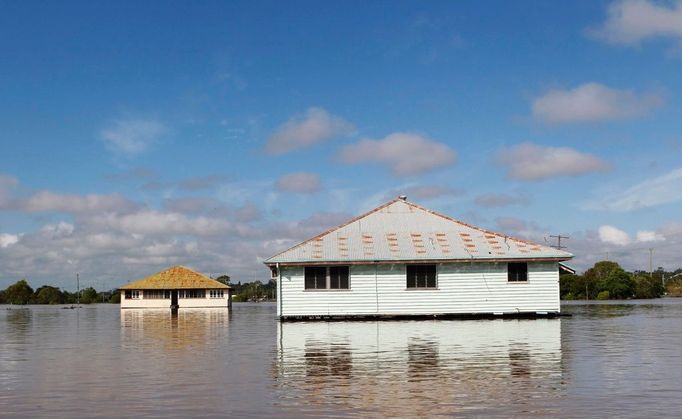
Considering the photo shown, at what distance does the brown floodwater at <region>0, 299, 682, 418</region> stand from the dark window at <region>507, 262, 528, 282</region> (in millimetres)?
11657

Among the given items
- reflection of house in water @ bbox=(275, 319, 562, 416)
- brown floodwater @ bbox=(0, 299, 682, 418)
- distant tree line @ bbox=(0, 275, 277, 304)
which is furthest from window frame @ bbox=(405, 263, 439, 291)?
distant tree line @ bbox=(0, 275, 277, 304)

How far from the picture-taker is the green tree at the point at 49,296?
15750 cm

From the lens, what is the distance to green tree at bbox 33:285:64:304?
158 metres

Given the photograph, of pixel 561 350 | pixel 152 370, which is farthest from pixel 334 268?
pixel 152 370

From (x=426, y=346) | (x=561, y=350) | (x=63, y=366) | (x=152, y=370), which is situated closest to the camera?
(x=152, y=370)

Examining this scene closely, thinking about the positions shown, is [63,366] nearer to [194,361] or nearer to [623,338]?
[194,361]

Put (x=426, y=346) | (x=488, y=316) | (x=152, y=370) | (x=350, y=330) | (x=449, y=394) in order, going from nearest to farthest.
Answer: (x=449, y=394) → (x=152, y=370) → (x=426, y=346) → (x=350, y=330) → (x=488, y=316)

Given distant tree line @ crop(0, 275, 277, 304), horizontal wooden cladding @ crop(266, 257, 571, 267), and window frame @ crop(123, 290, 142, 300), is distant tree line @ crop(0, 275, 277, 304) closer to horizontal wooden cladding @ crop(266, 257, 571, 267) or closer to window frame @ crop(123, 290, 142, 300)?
window frame @ crop(123, 290, 142, 300)

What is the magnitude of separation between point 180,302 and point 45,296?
9792cm

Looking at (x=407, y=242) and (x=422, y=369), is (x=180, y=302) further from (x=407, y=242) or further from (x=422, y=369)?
(x=422, y=369)

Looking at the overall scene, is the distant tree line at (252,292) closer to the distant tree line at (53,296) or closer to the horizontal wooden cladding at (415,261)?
the distant tree line at (53,296)

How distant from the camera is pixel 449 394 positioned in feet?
35.8

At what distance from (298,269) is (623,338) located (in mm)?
17145

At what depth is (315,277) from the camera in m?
35.1
